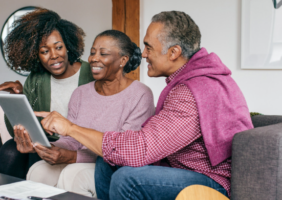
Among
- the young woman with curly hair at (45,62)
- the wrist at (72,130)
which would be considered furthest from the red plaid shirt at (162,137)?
the young woman with curly hair at (45,62)

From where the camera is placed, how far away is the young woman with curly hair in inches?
72.2

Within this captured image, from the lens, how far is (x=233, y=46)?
2.66 metres

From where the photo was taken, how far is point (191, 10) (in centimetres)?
281

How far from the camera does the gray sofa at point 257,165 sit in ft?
3.13

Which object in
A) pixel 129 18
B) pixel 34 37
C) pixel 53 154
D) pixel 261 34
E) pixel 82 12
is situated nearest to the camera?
pixel 53 154

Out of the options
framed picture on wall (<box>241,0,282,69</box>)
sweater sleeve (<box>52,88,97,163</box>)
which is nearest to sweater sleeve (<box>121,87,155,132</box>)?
sweater sleeve (<box>52,88,97,163</box>)

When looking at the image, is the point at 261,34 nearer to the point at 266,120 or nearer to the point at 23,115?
the point at 266,120

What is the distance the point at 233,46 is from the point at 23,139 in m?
1.93

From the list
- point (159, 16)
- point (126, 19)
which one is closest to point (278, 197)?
point (159, 16)

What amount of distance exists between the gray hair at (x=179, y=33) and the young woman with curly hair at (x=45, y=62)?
0.76 metres

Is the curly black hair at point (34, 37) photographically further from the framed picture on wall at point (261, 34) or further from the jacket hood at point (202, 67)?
the framed picture on wall at point (261, 34)

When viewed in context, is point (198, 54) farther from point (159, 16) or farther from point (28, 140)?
point (28, 140)

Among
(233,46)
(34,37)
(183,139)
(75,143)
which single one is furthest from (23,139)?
(233,46)

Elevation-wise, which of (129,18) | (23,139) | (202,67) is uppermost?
(129,18)
